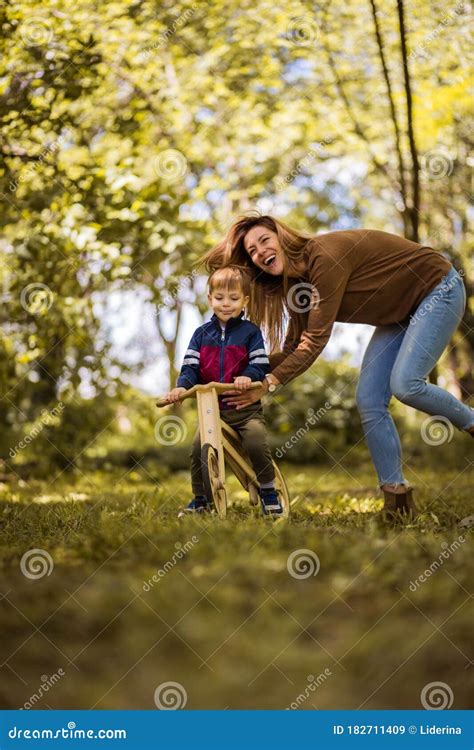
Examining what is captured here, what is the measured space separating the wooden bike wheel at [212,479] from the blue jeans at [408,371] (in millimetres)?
823

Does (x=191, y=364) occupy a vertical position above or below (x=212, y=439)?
above

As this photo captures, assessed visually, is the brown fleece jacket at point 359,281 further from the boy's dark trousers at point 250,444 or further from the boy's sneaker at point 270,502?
the boy's sneaker at point 270,502

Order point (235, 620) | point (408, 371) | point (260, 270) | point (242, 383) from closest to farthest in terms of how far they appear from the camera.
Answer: point (235, 620), point (242, 383), point (408, 371), point (260, 270)

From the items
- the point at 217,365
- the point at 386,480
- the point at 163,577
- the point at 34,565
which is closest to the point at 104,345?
the point at 217,365

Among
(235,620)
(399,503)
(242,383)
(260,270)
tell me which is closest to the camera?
(235,620)

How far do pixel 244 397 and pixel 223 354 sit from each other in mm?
250

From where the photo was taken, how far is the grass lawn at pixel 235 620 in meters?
1.64

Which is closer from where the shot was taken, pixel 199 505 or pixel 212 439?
pixel 212 439

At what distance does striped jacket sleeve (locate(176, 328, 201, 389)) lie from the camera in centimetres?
338

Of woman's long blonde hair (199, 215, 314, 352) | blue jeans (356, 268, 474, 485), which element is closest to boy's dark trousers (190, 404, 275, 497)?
woman's long blonde hair (199, 215, 314, 352)

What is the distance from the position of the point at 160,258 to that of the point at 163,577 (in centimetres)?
389

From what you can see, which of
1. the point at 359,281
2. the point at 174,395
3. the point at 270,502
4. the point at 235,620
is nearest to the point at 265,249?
the point at 359,281

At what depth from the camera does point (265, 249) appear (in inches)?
132

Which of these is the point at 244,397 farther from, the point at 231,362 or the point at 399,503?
the point at 399,503
